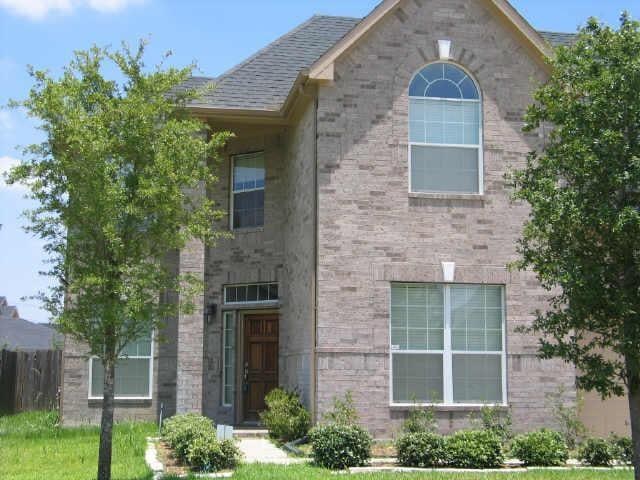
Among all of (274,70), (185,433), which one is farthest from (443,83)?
(185,433)

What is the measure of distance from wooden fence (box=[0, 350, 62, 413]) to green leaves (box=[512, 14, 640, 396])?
17.1 metres

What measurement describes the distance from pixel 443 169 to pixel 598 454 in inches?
214

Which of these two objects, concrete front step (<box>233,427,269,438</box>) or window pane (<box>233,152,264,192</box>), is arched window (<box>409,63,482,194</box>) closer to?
window pane (<box>233,152,264,192</box>)

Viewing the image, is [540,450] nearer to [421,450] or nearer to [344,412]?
[421,450]

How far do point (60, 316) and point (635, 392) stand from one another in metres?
7.03

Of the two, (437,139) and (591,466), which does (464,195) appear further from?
(591,466)

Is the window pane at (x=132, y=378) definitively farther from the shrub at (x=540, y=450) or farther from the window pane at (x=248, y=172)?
the shrub at (x=540, y=450)

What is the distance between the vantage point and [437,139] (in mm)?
14617

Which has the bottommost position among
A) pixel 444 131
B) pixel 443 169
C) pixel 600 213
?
pixel 600 213

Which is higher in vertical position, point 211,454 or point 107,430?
point 107,430

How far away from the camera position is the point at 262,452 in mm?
Answer: 13148

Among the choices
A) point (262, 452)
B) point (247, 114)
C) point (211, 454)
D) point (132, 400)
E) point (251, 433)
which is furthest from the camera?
point (132, 400)

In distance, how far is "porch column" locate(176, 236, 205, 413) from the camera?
51.9ft

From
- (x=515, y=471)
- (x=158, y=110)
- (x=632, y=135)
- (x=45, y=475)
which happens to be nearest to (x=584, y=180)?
(x=632, y=135)
